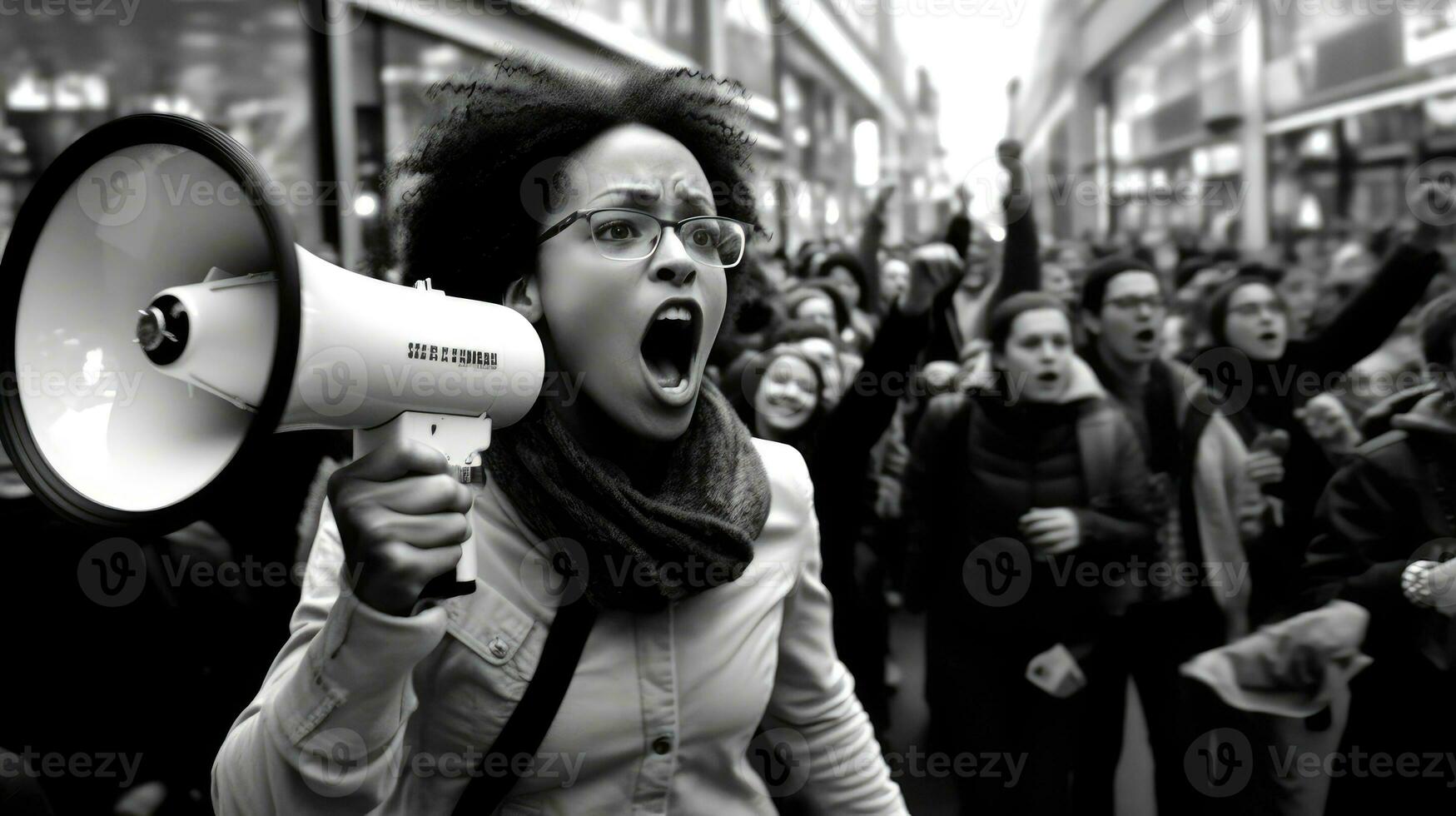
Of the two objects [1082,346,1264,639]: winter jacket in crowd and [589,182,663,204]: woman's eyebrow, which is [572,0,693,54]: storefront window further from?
[589,182,663,204]: woman's eyebrow

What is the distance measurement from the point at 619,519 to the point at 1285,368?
130 inches

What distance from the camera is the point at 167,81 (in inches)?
248

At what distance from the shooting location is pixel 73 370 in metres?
1.15

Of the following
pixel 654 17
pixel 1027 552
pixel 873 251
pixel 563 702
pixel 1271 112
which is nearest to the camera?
pixel 563 702

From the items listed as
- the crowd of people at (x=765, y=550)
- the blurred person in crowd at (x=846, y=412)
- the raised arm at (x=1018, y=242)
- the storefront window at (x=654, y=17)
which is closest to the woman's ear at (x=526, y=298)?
the crowd of people at (x=765, y=550)

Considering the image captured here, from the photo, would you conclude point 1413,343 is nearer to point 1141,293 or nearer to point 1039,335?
point 1141,293

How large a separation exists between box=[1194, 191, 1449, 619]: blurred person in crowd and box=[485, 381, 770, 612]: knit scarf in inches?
98.0

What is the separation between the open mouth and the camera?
1.51 meters

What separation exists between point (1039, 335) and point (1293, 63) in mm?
14658

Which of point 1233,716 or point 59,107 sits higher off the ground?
point 59,107

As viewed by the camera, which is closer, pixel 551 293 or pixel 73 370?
pixel 73 370

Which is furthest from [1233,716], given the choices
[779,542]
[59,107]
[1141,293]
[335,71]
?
[335,71]

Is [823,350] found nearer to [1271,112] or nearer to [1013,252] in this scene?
[1013,252]

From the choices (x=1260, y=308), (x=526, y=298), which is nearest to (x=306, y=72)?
(x=1260, y=308)
